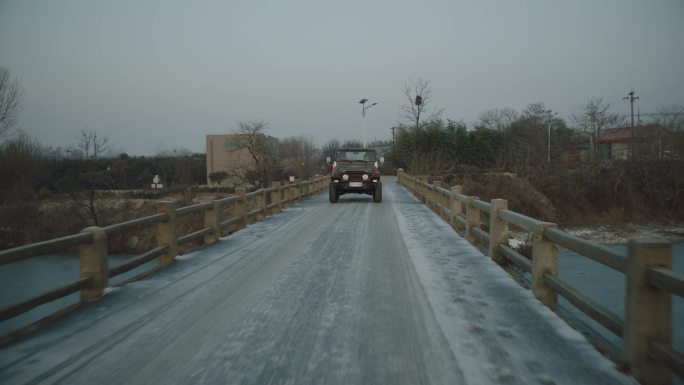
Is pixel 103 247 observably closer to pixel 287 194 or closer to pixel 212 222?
pixel 212 222

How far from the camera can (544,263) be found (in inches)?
198

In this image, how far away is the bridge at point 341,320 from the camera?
10.6 ft

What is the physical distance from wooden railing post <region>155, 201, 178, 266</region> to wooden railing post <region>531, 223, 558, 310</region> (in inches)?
208

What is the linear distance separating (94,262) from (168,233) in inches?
85.7

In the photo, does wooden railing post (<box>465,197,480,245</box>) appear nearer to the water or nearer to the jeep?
the jeep

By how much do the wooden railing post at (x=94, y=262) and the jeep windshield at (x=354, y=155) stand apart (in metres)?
15.0

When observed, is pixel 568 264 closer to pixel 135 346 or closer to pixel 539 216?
pixel 539 216

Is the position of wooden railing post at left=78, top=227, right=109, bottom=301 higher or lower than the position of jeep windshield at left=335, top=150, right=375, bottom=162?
lower

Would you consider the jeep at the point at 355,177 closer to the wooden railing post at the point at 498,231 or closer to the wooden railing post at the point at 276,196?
the wooden railing post at the point at 276,196

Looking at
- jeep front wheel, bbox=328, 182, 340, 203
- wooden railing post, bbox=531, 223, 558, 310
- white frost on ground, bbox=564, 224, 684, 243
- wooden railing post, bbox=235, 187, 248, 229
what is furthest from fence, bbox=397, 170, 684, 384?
white frost on ground, bbox=564, 224, 684, 243

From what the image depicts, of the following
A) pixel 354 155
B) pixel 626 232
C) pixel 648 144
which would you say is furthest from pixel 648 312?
pixel 648 144

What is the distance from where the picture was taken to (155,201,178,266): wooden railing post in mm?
7486

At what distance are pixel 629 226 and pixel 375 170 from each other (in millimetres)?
15638

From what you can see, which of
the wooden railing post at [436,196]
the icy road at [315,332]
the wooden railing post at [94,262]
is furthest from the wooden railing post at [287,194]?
the wooden railing post at [94,262]
